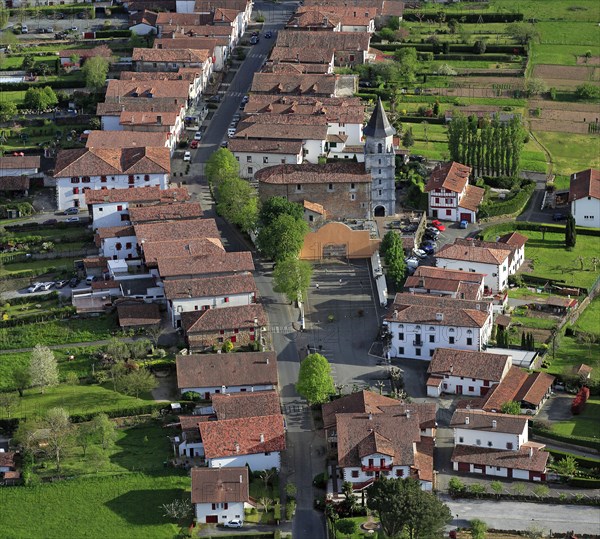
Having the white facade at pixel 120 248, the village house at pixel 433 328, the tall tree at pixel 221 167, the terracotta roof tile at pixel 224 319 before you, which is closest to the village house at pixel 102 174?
the tall tree at pixel 221 167

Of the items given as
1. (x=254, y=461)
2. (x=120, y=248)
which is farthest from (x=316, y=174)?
(x=254, y=461)

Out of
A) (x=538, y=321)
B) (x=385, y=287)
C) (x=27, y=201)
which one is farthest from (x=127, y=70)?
(x=538, y=321)

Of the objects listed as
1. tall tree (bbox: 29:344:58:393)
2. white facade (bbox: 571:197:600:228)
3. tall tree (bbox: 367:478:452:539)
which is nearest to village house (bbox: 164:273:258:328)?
tall tree (bbox: 29:344:58:393)

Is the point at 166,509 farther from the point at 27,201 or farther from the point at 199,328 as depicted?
the point at 27,201

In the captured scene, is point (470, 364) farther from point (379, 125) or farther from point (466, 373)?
point (379, 125)

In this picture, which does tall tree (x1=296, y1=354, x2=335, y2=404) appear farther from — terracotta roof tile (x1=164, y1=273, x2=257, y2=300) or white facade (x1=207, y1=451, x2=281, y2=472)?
terracotta roof tile (x1=164, y1=273, x2=257, y2=300)

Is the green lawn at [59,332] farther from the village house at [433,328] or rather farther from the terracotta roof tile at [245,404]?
the village house at [433,328]
